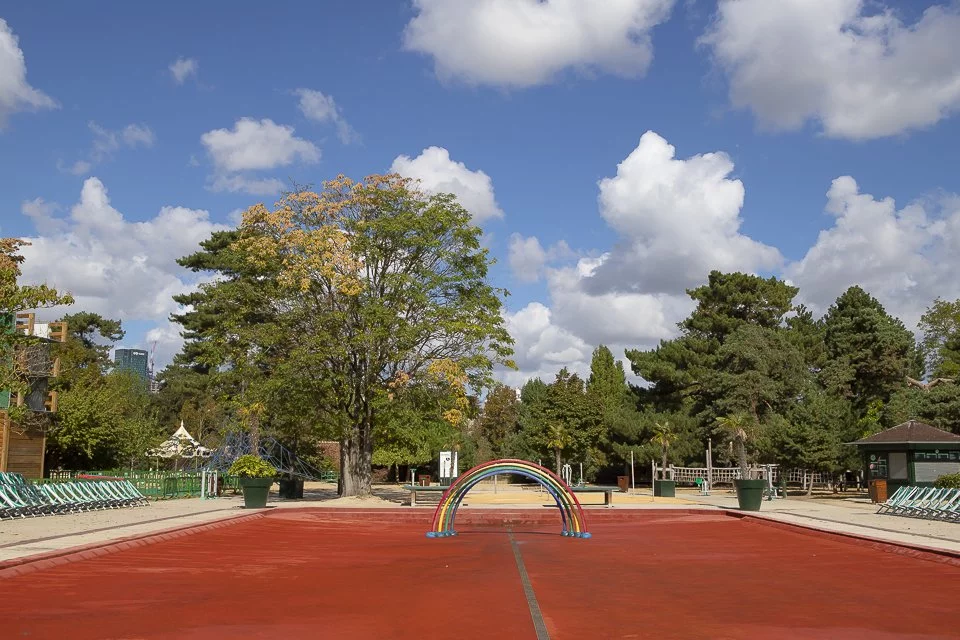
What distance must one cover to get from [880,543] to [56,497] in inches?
758

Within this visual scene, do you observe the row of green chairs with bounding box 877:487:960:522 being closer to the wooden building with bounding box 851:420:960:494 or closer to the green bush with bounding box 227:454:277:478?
the wooden building with bounding box 851:420:960:494

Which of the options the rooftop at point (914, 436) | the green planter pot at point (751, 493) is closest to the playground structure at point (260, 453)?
the green planter pot at point (751, 493)

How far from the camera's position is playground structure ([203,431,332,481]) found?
4041 centimetres

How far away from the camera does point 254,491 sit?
2486 cm

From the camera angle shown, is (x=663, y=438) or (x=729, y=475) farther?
(x=729, y=475)

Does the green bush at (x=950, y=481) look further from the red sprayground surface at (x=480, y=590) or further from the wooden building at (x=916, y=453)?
the red sprayground surface at (x=480, y=590)

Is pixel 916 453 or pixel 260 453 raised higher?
pixel 916 453

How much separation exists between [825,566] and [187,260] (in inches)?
2161

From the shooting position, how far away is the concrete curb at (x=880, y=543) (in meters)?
13.3

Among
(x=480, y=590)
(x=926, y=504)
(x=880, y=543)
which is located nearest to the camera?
(x=480, y=590)

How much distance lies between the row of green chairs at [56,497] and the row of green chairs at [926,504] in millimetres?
22275

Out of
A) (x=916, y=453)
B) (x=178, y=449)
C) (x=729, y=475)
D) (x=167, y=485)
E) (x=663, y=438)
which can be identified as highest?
(x=663, y=438)

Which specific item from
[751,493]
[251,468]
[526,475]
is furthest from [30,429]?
[751,493]

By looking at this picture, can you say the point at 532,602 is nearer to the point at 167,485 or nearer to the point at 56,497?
the point at 56,497
